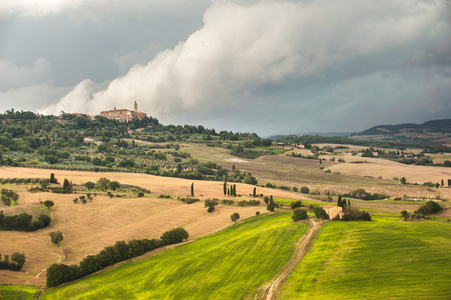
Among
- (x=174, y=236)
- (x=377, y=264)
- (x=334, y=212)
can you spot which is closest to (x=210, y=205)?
(x=174, y=236)

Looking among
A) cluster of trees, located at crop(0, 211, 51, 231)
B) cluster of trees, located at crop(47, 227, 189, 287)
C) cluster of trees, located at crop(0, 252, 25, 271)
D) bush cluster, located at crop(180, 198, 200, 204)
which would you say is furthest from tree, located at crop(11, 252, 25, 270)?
bush cluster, located at crop(180, 198, 200, 204)

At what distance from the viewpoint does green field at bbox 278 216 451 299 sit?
35.7 meters

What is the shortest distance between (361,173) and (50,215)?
409 ft

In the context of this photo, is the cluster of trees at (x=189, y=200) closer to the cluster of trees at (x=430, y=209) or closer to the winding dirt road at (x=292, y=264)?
the winding dirt road at (x=292, y=264)

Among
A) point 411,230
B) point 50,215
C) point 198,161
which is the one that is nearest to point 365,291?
point 411,230

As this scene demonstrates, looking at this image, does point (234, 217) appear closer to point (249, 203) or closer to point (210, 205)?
point (210, 205)

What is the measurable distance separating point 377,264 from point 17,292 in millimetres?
43833

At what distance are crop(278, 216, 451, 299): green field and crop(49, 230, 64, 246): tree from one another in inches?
1646

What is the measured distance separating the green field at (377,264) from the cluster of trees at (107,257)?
24778mm

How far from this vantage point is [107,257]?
53062mm

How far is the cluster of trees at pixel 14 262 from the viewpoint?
51.4 m

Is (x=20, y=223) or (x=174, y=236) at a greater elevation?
(x=20, y=223)

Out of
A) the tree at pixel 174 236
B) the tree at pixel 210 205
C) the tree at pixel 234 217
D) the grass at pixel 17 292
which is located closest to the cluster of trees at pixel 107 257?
the tree at pixel 174 236

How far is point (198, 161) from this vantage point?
589 ft
